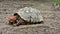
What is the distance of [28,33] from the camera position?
15.5 ft

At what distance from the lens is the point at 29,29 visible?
16.4ft

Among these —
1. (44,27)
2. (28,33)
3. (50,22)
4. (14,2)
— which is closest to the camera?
(28,33)

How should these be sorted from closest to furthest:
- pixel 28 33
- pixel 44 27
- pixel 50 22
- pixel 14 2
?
pixel 28 33
pixel 44 27
pixel 50 22
pixel 14 2

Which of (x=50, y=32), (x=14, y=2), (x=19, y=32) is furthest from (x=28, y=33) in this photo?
(x=14, y=2)

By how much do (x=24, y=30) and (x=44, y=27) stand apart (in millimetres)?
638

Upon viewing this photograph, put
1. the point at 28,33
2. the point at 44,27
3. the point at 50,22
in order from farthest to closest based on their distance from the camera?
the point at 50,22
the point at 44,27
the point at 28,33

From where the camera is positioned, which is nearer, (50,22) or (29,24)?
(29,24)

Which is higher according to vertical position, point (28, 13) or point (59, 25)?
point (28, 13)

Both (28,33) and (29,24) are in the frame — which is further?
(29,24)

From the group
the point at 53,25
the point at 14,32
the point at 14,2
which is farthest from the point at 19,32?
the point at 14,2

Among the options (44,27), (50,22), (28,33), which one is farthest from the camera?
(50,22)

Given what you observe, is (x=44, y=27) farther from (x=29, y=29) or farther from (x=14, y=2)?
(x=14, y=2)

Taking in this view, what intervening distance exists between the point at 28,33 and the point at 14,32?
339mm

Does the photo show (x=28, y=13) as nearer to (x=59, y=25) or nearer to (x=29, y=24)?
(x=29, y=24)
